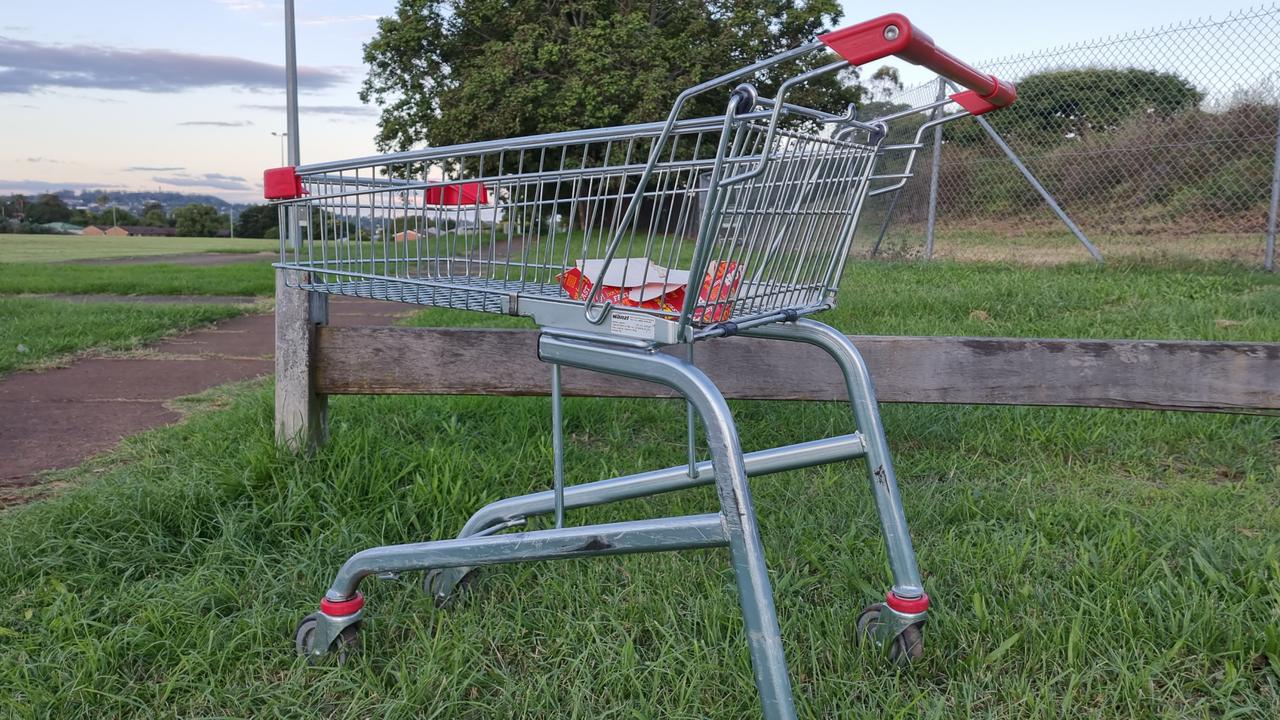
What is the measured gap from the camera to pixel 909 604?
1.91m

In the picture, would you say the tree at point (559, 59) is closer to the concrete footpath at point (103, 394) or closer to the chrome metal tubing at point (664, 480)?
the concrete footpath at point (103, 394)

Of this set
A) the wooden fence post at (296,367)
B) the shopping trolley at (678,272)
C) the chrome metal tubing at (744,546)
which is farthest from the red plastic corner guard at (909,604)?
the wooden fence post at (296,367)

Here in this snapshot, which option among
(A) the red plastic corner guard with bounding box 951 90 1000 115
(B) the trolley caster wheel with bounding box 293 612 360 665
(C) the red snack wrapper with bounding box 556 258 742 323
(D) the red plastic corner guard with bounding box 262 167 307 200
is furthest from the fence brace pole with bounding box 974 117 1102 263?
(B) the trolley caster wheel with bounding box 293 612 360 665

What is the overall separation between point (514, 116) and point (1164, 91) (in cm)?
1821

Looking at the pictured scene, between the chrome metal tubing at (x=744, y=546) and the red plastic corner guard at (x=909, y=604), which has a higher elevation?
the chrome metal tubing at (x=744, y=546)

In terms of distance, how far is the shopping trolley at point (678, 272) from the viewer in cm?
147

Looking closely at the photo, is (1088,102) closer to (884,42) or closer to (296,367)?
(296,367)

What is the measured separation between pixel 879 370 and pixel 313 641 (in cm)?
184

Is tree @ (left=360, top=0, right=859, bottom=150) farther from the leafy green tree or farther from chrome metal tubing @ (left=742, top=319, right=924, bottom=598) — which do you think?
chrome metal tubing @ (left=742, top=319, right=924, bottom=598)

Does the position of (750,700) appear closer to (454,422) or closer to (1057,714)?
(1057,714)

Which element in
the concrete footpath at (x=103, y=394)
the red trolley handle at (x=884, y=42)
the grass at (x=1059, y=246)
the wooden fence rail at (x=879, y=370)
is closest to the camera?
the red trolley handle at (x=884, y=42)

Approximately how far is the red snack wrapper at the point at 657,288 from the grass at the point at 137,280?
9.64m

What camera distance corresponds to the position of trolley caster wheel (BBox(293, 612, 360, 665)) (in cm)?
198

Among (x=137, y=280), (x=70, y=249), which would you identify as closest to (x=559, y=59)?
(x=70, y=249)
